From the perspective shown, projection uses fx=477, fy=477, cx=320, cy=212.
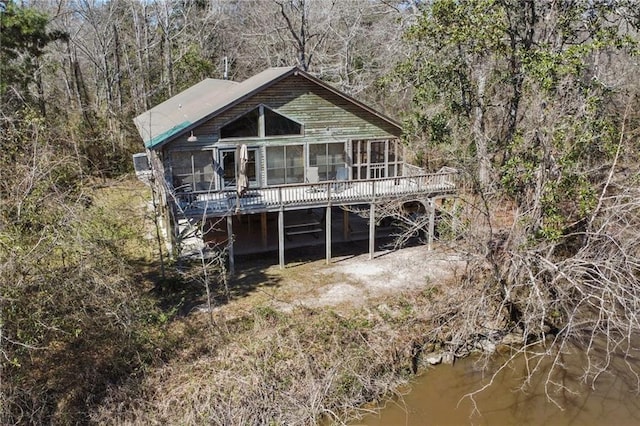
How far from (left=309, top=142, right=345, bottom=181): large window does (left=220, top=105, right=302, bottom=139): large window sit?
1.06 metres

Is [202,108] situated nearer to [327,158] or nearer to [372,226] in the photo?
[327,158]

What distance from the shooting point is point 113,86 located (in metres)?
32.8

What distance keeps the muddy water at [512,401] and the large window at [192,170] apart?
31.1ft

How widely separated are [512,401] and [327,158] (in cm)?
1009

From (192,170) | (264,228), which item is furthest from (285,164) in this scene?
(192,170)

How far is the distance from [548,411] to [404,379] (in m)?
3.14

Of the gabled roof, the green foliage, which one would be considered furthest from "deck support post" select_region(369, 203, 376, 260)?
the green foliage

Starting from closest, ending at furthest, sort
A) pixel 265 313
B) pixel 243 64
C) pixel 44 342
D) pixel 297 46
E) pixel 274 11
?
pixel 44 342
pixel 265 313
pixel 297 46
pixel 274 11
pixel 243 64

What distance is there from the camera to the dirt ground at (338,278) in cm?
1334

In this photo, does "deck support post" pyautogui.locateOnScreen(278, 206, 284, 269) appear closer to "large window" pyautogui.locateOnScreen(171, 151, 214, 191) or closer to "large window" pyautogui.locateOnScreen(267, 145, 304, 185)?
"large window" pyautogui.locateOnScreen(267, 145, 304, 185)

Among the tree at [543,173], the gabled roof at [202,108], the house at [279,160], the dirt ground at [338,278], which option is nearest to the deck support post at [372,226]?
the house at [279,160]

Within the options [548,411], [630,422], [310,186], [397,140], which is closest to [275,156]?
[310,186]

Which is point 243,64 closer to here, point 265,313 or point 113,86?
point 113,86

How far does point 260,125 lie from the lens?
53.8 ft
